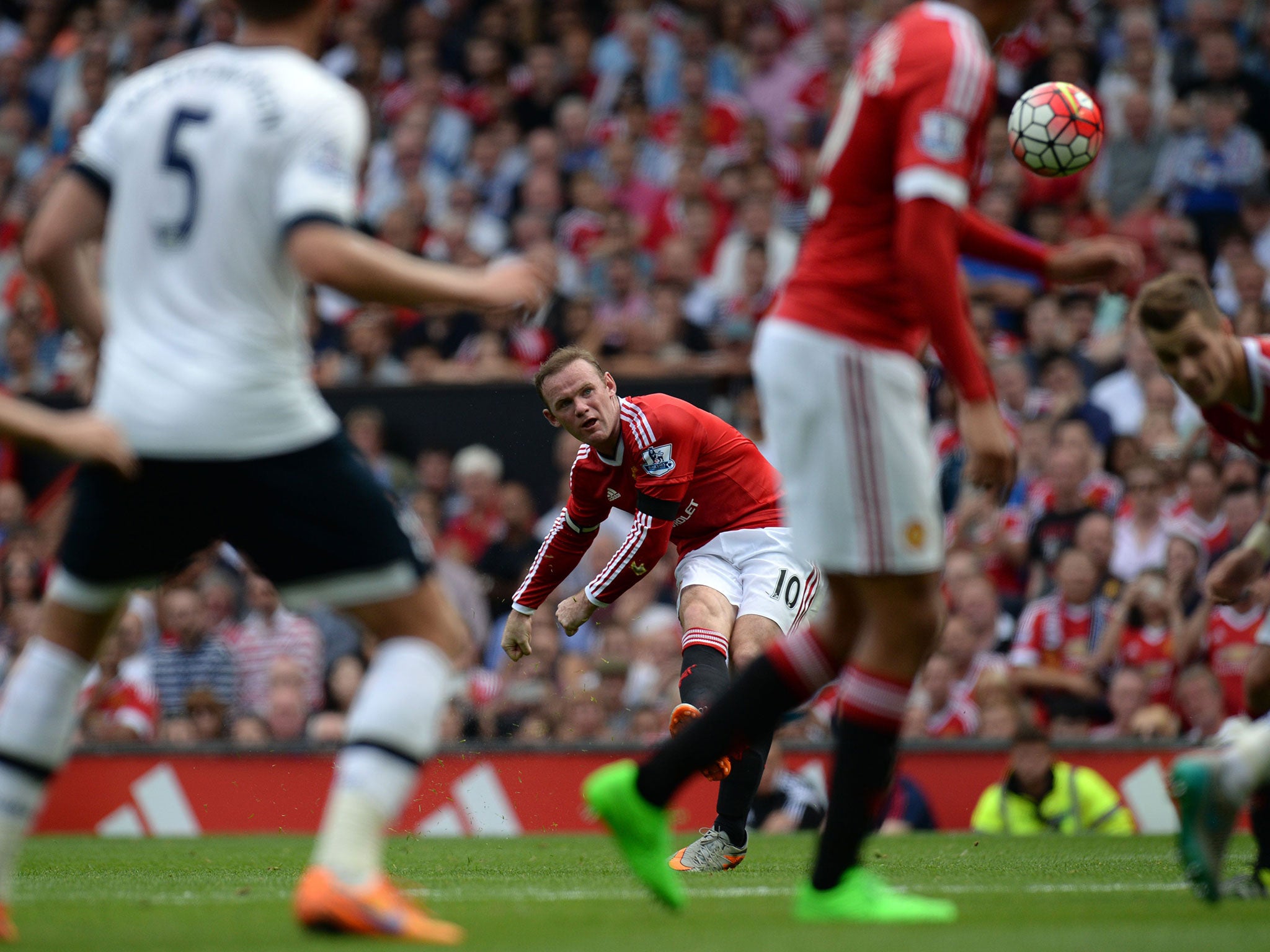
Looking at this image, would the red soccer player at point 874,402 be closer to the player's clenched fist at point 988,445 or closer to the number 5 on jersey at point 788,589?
the player's clenched fist at point 988,445

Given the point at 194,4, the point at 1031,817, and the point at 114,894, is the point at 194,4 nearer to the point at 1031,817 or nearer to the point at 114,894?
the point at 1031,817

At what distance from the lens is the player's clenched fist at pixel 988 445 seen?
4.24 meters

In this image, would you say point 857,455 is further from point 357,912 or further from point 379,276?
point 357,912

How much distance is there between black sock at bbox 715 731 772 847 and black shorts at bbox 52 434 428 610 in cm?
305

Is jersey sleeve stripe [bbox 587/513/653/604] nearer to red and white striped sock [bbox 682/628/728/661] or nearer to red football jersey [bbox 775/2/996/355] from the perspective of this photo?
red and white striped sock [bbox 682/628/728/661]

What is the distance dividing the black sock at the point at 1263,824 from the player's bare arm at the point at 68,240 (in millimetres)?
3968

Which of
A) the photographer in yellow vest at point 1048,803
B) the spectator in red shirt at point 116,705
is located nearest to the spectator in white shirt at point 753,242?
the photographer in yellow vest at point 1048,803

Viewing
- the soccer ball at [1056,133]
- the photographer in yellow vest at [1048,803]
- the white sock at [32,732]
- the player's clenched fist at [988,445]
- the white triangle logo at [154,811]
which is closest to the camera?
the white sock at [32,732]

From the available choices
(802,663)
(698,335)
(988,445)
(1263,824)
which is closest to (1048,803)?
(1263,824)

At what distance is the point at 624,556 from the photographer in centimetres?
739

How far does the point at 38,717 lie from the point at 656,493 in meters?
3.46

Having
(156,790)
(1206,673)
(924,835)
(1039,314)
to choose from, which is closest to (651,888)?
(924,835)

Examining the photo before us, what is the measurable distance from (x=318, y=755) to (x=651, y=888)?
6.93 meters

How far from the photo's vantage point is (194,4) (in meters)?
19.4
